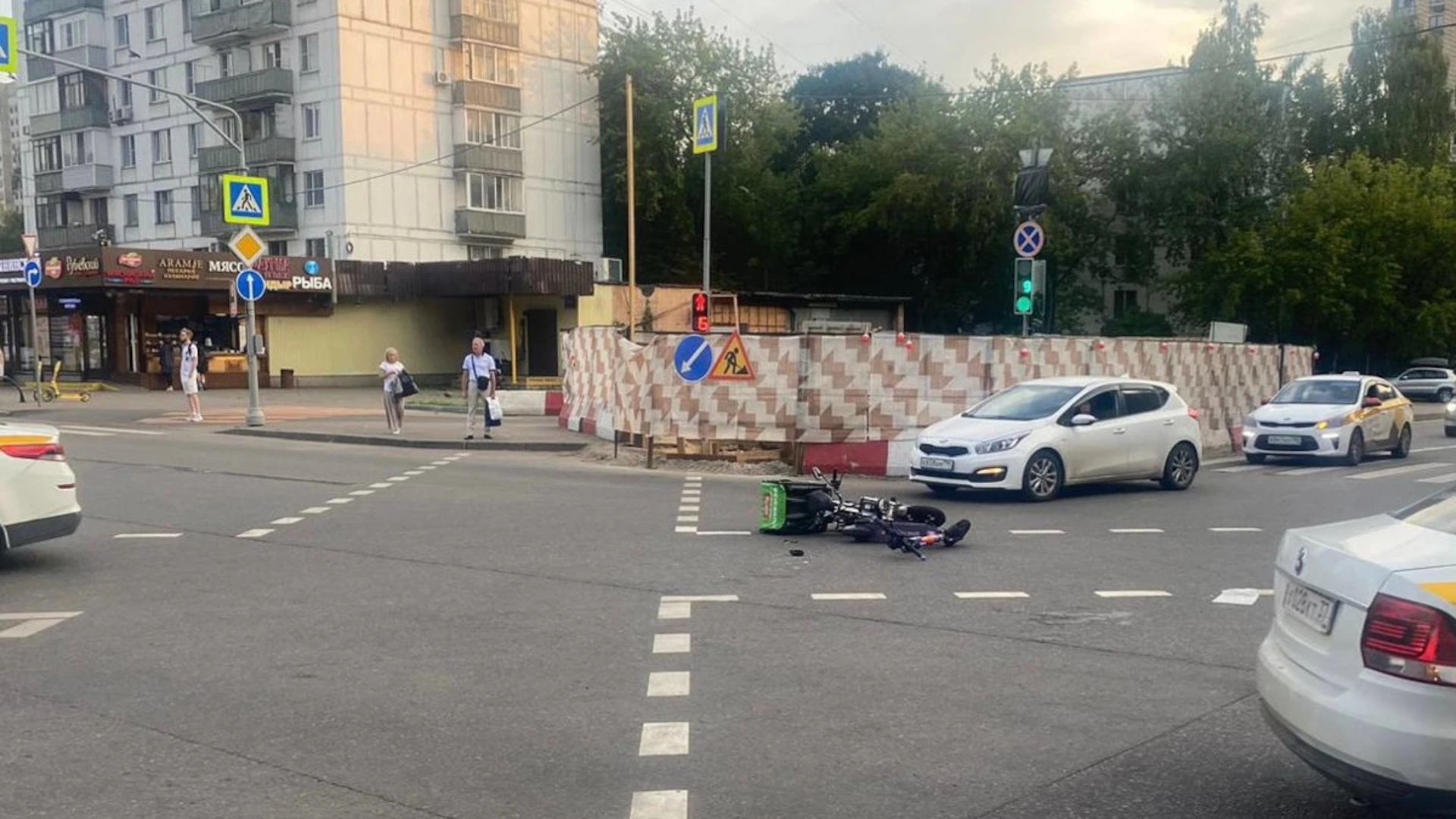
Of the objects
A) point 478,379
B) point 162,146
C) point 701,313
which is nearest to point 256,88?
point 162,146

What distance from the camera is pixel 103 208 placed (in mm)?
59344

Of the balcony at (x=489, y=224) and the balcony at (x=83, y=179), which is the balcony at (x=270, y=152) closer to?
the balcony at (x=489, y=224)

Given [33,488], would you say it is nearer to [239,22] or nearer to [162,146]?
[239,22]

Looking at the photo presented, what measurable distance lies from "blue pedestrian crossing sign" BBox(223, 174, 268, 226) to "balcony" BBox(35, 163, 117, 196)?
39671mm

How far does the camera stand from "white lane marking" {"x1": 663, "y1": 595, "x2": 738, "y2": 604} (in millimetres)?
8531

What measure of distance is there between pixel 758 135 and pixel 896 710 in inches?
2143

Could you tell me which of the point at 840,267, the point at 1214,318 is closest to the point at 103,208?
the point at 840,267

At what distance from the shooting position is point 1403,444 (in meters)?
21.9

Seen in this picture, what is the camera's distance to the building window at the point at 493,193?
52.7 meters

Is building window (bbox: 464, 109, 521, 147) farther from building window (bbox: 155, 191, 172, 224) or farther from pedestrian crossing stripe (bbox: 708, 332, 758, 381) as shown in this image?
pedestrian crossing stripe (bbox: 708, 332, 758, 381)

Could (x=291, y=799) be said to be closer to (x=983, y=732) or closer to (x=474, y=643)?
(x=474, y=643)

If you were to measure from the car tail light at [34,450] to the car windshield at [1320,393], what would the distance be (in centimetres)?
1913

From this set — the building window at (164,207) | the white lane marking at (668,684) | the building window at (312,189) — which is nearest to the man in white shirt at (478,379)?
the white lane marking at (668,684)

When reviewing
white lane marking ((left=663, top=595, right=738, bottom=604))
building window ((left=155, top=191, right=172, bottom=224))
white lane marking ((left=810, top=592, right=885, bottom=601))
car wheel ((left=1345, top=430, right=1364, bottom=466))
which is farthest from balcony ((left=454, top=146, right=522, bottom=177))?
white lane marking ((left=810, top=592, right=885, bottom=601))
